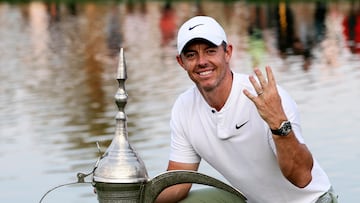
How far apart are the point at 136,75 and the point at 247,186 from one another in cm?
1402

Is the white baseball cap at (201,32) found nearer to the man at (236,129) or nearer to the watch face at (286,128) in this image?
the man at (236,129)

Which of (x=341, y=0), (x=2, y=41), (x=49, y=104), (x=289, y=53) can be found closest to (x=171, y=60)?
(x=289, y=53)

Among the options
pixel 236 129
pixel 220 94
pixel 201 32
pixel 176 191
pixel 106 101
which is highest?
pixel 201 32

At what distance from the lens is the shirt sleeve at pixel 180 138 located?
513cm

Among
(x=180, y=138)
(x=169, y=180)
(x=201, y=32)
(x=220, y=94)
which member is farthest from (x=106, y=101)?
(x=169, y=180)

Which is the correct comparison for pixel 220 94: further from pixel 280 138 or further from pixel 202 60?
pixel 280 138

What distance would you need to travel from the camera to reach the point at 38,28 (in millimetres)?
38812

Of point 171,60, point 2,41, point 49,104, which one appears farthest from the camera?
point 2,41

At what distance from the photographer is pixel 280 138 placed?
14.9ft

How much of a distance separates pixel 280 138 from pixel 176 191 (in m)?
0.80

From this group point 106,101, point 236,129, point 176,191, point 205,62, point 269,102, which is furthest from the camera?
point 106,101

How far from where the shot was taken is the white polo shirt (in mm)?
4902

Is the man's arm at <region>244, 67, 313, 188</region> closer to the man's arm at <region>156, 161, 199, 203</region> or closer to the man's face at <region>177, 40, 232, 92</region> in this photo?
the man's face at <region>177, 40, 232, 92</region>

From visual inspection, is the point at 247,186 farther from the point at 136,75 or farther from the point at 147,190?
the point at 136,75
